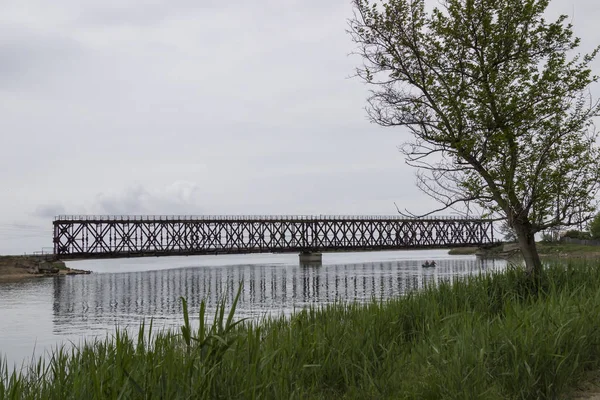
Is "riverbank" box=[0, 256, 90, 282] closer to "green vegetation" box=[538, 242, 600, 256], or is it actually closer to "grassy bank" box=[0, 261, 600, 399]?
"grassy bank" box=[0, 261, 600, 399]

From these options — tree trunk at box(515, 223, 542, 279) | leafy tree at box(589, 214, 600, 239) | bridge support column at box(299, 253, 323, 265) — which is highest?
leafy tree at box(589, 214, 600, 239)

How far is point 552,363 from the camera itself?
8469mm

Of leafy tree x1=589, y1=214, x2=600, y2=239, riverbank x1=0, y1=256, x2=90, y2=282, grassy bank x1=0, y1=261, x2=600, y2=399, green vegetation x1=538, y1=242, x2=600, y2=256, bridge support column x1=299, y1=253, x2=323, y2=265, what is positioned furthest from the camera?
bridge support column x1=299, y1=253, x2=323, y2=265

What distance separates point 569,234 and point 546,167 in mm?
103225

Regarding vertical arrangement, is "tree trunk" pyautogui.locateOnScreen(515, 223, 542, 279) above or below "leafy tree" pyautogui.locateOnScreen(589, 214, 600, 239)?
below

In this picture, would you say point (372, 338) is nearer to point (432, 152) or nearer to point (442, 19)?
point (432, 152)

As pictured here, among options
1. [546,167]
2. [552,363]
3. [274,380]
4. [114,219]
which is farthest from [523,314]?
[114,219]

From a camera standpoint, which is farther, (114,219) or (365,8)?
(114,219)

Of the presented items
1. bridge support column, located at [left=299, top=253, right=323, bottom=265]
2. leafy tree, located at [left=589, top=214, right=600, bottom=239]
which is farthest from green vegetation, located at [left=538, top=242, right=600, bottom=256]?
bridge support column, located at [left=299, top=253, right=323, bottom=265]

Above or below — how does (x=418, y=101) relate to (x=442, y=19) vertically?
below

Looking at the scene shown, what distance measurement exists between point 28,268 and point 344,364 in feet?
308

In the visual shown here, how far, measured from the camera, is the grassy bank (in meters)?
6.64

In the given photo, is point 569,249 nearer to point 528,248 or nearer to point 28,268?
point 528,248

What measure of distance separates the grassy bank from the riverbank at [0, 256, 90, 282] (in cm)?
Result: 7919
